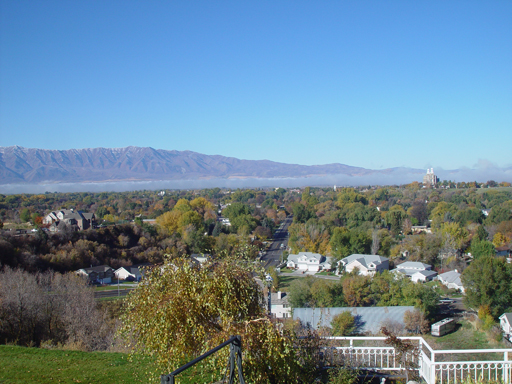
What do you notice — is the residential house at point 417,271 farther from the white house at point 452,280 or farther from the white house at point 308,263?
the white house at point 308,263

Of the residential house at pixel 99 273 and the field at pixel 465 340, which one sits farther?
the residential house at pixel 99 273

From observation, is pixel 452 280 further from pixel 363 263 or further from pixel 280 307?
pixel 280 307

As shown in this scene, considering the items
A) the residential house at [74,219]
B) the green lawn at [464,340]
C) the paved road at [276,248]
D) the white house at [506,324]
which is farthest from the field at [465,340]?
the residential house at [74,219]

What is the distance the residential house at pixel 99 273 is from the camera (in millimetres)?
24364

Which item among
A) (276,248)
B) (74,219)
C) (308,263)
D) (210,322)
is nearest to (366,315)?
(210,322)

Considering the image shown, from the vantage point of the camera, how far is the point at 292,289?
18.5 m

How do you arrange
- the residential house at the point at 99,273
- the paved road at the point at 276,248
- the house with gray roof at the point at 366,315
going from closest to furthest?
the house with gray roof at the point at 366,315 → the residential house at the point at 99,273 → the paved road at the point at 276,248

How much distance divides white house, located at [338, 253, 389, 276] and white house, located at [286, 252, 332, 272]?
1.88 m

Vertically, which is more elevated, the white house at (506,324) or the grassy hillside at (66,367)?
the grassy hillside at (66,367)

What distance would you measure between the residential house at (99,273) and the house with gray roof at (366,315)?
49.5ft

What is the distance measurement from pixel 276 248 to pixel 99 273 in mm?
17967

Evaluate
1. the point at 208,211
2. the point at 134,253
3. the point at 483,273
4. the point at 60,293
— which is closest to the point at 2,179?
the point at 208,211

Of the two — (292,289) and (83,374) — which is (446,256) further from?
(83,374)

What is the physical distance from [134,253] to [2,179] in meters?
119
